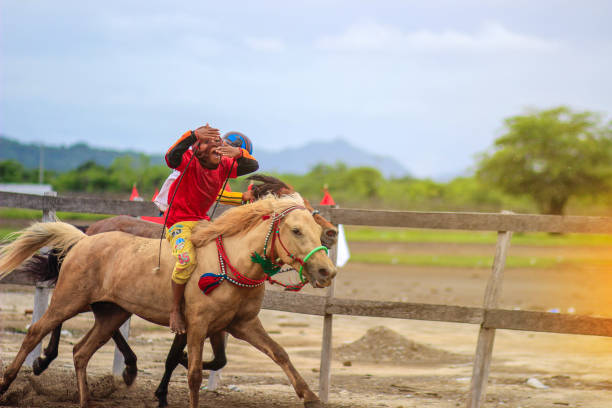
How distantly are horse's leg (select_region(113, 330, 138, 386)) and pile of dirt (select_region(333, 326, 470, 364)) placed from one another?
3526 mm

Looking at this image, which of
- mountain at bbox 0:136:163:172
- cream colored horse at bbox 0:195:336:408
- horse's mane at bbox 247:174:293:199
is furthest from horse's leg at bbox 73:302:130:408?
mountain at bbox 0:136:163:172

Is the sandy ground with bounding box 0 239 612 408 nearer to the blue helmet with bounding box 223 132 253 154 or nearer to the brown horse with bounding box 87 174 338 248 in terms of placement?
the brown horse with bounding box 87 174 338 248

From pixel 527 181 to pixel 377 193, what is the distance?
19711mm

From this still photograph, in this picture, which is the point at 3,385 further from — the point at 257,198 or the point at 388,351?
the point at 388,351

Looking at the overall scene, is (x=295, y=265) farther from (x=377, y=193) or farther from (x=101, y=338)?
(x=377, y=193)

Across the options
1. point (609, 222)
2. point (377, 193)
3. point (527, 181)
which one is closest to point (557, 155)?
point (527, 181)

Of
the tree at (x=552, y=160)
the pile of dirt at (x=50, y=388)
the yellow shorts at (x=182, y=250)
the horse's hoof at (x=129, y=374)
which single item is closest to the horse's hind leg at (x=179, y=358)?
the horse's hoof at (x=129, y=374)

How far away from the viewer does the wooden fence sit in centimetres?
577

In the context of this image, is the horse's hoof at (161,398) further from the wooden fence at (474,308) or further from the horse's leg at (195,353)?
the wooden fence at (474,308)

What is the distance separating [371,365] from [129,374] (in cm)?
361

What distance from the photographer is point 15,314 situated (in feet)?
35.6

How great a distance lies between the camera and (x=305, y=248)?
15.4ft

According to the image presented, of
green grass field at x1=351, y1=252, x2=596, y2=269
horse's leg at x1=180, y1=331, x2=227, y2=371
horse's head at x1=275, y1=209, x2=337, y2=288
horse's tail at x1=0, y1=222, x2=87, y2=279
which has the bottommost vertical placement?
green grass field at x1=351, y1=252, x2=596, y2=269

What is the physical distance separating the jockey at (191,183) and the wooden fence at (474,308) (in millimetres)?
1305
